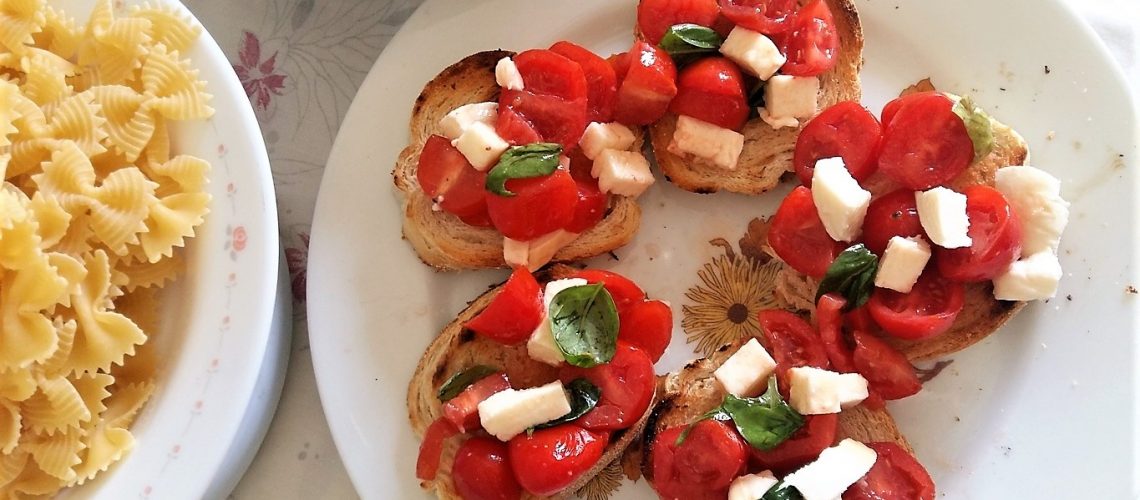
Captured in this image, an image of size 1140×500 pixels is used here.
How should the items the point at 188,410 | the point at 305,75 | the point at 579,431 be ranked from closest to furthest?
1. the point at 188,410
2. the point at 579,431
3. the point at 305,75

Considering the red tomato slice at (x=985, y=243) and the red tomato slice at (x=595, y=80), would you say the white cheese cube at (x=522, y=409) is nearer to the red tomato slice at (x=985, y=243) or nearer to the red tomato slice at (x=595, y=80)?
the red tomato slice at (x=595, y=80)

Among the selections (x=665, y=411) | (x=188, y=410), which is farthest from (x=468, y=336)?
(x=188, y=410)

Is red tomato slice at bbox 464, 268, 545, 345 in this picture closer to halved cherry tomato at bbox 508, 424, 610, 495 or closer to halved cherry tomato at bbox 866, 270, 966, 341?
halved cherry tomato at bbox 508, 424, 610, 495

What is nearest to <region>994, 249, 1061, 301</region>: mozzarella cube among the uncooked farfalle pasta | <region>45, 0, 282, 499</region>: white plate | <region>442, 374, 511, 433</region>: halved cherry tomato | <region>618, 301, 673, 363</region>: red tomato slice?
<region>618, 301, 673, 363</region>: red tomato slice

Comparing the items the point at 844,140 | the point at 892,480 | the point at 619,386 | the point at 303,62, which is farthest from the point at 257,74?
the point at 892,480

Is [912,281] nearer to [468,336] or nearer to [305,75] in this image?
[468,336]

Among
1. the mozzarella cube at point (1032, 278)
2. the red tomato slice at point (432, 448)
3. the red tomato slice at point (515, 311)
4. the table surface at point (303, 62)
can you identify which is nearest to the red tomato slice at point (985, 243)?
the mozzarella cube at point (1032, 278)
